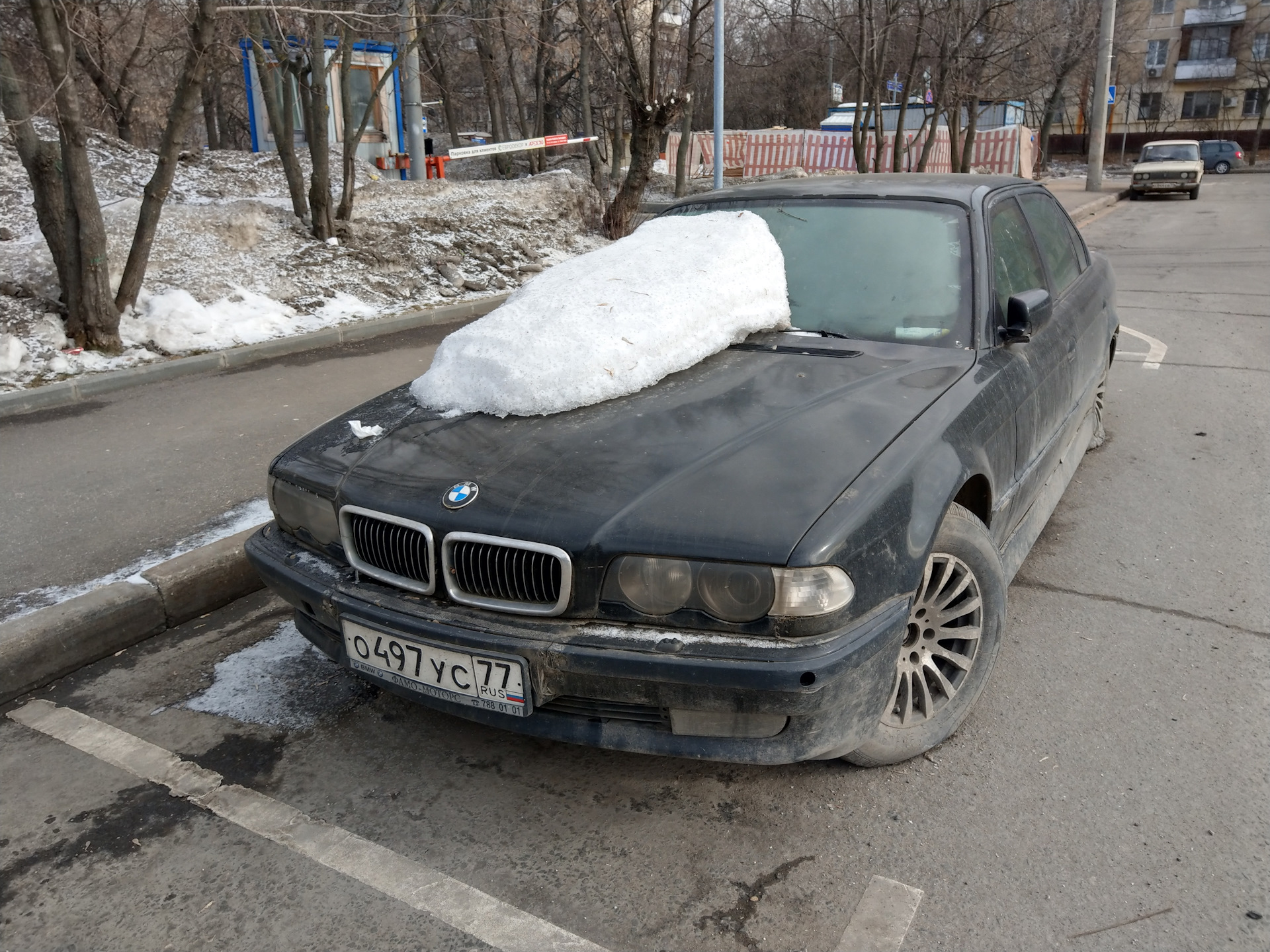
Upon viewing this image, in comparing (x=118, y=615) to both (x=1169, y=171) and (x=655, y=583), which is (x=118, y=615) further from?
(x=1169, y=171)

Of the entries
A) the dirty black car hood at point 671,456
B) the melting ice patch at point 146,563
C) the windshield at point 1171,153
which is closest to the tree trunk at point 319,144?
the melting ice patch at point 146,563

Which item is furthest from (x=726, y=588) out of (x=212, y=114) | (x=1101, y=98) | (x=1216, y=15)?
(x=1216, y=15)

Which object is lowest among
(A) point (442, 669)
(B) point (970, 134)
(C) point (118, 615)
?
(C) point (118, 615)

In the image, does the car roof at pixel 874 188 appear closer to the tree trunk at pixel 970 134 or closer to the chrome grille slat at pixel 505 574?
the chrome grille slat at pixel 505 574

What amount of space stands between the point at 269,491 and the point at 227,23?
12098 millimetres

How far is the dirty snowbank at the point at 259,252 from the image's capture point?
767 cm

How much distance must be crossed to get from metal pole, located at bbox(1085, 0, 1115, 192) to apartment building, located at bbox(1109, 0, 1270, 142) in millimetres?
29900

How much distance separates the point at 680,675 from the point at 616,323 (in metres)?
1.35

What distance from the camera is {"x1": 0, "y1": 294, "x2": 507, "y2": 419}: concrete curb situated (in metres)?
6.55

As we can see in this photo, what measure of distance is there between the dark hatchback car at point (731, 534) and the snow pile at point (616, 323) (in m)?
0.08

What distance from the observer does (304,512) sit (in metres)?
2.89

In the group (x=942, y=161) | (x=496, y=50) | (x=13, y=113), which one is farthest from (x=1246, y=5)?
(x=13, y=113)


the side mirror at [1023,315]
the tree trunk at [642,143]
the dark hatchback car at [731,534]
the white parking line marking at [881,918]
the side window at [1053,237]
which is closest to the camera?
the white parking line marking at [881,918]

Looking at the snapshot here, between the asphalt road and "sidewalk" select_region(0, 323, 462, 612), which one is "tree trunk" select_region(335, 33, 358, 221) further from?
the asphalt road
